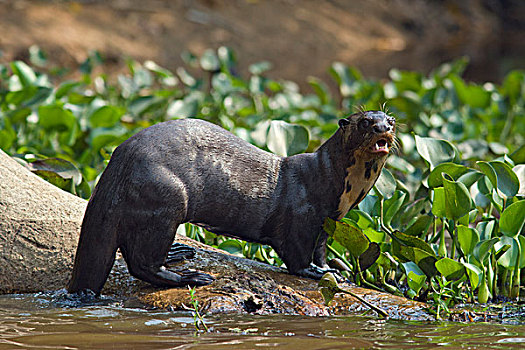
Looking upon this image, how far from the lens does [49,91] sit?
5.92 meters

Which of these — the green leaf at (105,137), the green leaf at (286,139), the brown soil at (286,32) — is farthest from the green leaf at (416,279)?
the brown soil at (286,32)

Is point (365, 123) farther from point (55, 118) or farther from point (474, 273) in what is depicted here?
A: point (55, 118)

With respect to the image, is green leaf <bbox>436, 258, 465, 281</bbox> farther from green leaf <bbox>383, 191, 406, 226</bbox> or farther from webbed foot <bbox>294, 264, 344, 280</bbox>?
green leaf <bbox>383, 191, 406, 226</bbox>

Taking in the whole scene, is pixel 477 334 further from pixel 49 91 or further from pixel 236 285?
pixel 49 91

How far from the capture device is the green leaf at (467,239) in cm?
350

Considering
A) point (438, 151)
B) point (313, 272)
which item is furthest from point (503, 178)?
point (313, 272)

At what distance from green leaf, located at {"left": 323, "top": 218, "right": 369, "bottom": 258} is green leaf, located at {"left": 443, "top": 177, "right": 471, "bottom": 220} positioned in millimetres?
512

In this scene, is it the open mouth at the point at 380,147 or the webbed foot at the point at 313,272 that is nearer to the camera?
the open mouth at the point at 380,147

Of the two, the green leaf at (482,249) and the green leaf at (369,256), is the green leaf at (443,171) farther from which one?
the green leaf at (369,256)

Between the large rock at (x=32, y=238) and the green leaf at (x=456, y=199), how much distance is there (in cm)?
189

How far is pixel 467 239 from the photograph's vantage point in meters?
3.52

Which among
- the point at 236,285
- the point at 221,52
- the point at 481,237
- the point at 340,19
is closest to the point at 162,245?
the point at 236,285

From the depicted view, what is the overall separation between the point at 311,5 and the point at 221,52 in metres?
7.34

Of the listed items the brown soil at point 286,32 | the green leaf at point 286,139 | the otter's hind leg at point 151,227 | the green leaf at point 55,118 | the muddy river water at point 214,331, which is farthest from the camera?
the brown soil at point 286,32
